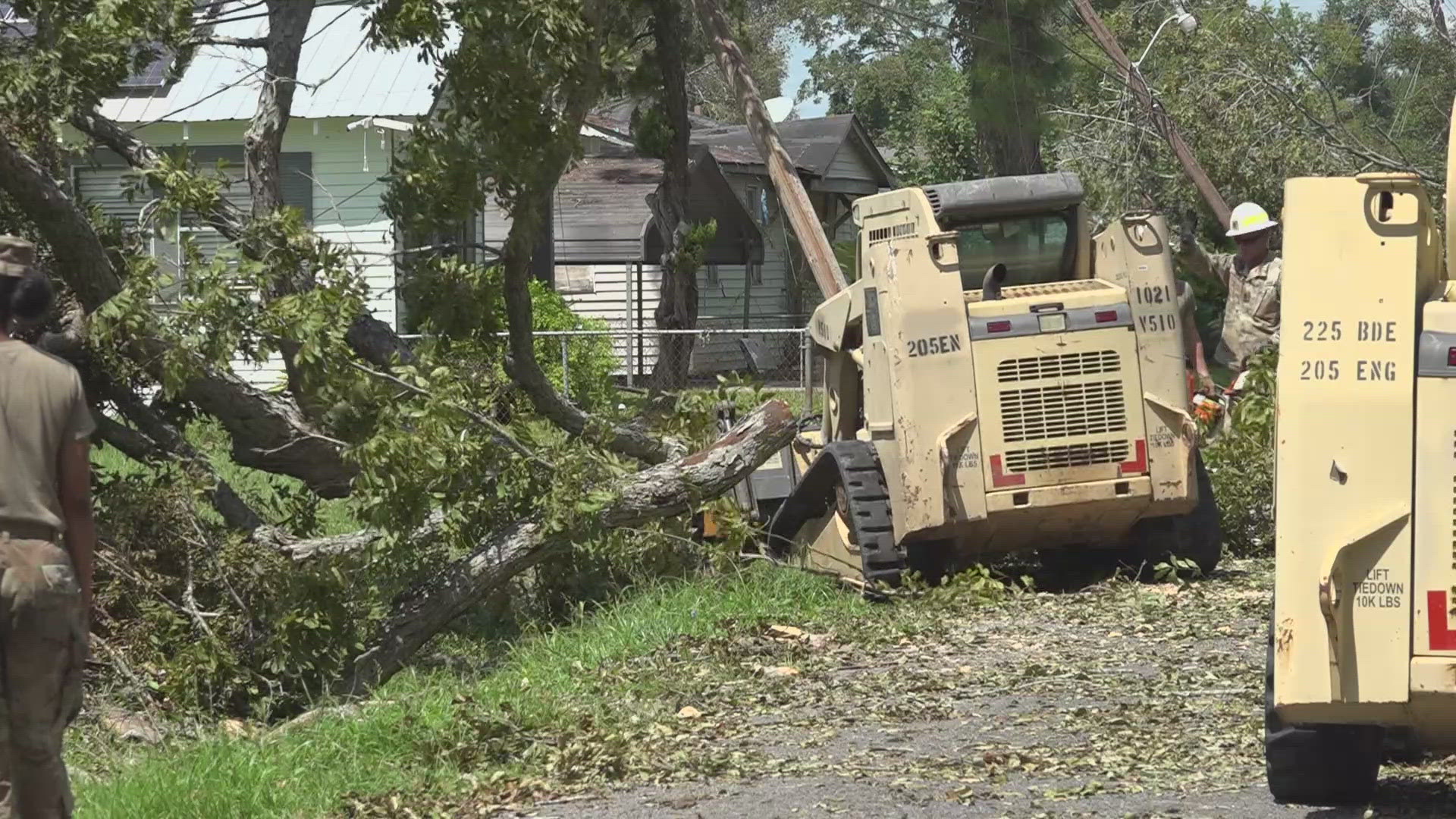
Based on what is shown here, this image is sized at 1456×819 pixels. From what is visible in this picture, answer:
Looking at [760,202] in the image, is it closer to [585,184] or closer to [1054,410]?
[585,184]

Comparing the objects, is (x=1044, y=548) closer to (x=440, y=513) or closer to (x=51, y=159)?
(x=440, y=513)

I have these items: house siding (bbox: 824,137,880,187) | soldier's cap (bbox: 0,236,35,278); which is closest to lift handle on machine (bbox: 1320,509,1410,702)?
soldier's cap (bbox: 0,236,35,278)

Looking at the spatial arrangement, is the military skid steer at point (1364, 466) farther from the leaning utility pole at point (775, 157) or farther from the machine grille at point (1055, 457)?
the leaning utility pole at point (775, 157)

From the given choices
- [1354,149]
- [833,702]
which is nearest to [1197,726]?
[833,702]

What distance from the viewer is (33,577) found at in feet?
16.7

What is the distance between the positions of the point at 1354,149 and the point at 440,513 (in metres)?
11.3

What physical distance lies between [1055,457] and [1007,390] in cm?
44

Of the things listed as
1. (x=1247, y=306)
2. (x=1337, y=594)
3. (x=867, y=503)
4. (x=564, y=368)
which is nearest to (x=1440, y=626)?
(x=1337, y=594)

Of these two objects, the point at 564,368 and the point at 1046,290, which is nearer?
the point at 1046,290

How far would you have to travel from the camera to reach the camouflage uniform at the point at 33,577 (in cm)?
508

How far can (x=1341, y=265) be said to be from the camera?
533 cm

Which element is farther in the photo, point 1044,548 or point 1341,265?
point 1044,548

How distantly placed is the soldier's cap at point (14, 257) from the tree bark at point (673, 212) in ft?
47.1

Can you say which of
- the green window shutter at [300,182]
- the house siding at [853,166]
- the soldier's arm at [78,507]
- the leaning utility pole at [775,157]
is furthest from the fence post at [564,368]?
the soldier's arm at [78,507]
